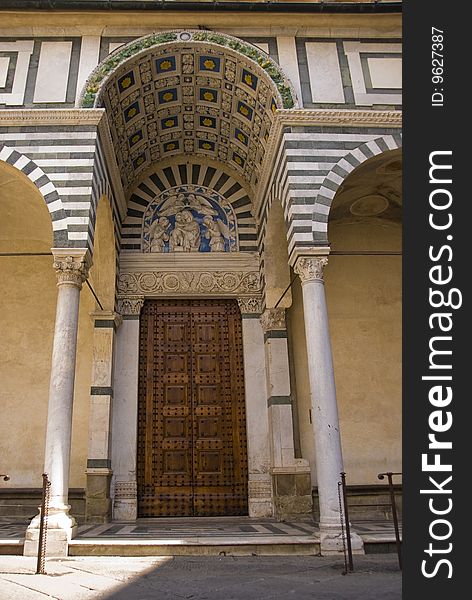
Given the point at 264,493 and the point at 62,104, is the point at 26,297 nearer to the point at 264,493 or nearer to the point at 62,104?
the point at 62,104

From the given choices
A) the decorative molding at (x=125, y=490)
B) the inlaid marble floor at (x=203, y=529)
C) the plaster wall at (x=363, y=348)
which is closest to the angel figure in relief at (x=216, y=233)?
the plaster wall at (x=363, y=348)

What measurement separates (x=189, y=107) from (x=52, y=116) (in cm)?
270

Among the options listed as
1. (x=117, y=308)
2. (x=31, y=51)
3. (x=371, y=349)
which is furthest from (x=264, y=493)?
(x=31, y=51)

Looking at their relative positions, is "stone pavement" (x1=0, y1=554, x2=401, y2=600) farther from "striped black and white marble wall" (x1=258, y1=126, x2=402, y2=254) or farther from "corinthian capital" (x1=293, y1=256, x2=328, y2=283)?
"striped black and white marble wall" (x1=258, y1=126, x2=402, y2=254)

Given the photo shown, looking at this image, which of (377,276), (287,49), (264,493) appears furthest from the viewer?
(377,276)

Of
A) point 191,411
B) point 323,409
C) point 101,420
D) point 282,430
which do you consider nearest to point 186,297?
point 191,411

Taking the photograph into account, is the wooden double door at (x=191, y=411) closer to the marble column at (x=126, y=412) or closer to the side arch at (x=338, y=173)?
the marble column at (x=126, y=412)

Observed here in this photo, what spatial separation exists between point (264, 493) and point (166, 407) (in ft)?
7.33

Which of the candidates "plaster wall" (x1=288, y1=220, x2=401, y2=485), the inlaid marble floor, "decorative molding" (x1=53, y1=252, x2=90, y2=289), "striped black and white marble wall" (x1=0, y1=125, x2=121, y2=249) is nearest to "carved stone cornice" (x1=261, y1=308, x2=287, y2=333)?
"plaster wall" (x1=288, y1=220, x2=401, y2=485)

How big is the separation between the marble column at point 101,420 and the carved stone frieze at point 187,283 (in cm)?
73

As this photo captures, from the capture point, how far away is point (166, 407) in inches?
381

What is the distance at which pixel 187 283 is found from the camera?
10.2m

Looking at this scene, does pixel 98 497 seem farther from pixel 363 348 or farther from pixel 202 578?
pixel 363 348

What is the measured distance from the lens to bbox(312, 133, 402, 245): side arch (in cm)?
742
